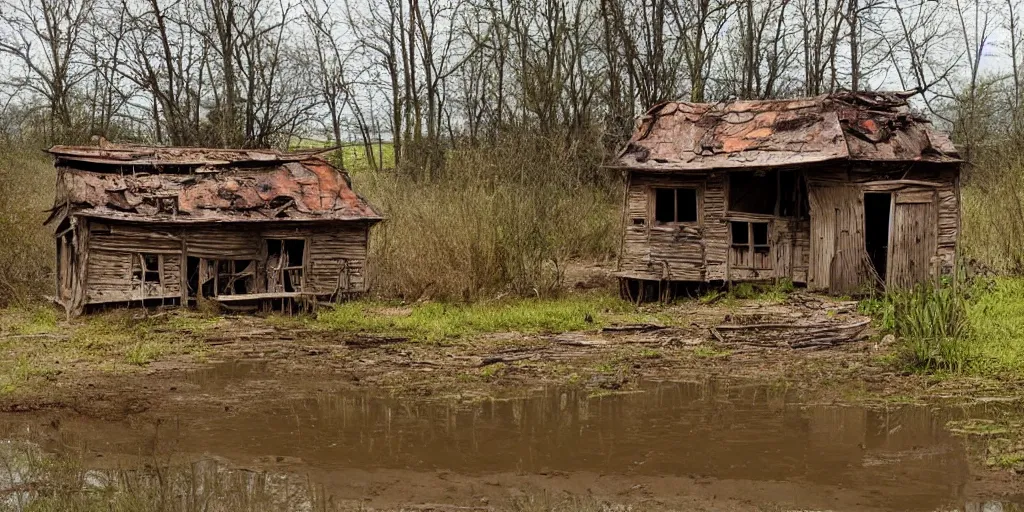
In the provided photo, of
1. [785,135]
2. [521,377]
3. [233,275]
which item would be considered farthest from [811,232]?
[233,275]

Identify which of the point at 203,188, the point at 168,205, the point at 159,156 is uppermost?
the point at 159,156

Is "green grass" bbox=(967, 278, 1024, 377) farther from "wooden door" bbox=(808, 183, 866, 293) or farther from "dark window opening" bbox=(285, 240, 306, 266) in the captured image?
"dark window opening" bbox=(285, 240, 306, 266)

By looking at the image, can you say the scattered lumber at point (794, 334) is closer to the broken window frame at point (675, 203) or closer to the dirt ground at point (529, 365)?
the dirt ground at point (529, 365)

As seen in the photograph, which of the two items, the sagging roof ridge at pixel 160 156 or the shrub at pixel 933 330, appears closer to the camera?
the shrub at pixel 933 330

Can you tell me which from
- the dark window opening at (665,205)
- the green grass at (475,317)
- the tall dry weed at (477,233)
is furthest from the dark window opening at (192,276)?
the dark window opening at (665,205)

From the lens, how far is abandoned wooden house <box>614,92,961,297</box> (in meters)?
17.2

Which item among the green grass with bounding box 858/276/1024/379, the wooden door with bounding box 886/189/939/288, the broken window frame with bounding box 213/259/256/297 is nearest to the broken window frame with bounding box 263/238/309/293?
the broken window frame with bounding box 213/259/256/297

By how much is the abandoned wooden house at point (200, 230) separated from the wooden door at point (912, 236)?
994 cm

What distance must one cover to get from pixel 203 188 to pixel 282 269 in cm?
224

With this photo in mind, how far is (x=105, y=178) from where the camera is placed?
1756 cm

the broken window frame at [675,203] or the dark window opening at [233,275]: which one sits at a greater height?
the broken window frame at [675,203]

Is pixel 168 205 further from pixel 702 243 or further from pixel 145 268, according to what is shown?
pixel 702 243

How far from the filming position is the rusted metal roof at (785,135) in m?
17.2

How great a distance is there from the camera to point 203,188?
18.0 m
